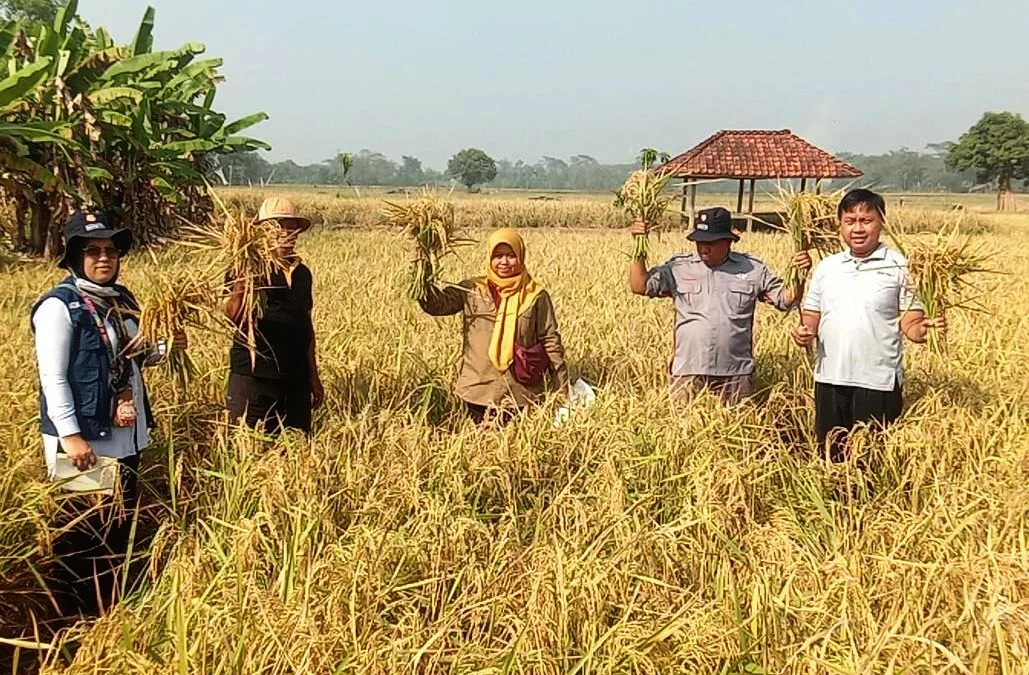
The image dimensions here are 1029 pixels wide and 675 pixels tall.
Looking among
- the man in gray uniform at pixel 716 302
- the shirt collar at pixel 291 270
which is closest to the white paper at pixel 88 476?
the shirt collar at pixel 291 270

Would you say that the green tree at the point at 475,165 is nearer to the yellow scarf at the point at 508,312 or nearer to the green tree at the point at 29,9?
the green tree at the point at 29,9

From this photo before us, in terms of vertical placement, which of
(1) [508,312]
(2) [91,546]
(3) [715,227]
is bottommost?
(2) [91,546]

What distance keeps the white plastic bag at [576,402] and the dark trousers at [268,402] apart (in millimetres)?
1101

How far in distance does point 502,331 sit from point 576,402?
0.48 metres

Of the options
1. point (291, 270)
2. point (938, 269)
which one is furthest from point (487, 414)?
point (938, 269)

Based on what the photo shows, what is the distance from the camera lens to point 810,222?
12.0ft

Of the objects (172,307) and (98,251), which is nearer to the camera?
(98,251)

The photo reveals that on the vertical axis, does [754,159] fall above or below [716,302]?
above

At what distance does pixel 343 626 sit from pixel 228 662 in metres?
0.30

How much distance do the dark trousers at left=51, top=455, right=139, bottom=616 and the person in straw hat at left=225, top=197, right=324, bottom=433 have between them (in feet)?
1.83

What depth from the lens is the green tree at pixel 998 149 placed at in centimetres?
4666

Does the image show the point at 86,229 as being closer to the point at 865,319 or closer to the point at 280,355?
the point at 280,355

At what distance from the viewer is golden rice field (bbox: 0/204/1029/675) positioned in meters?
2.01

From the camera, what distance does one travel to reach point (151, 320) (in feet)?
8.69
